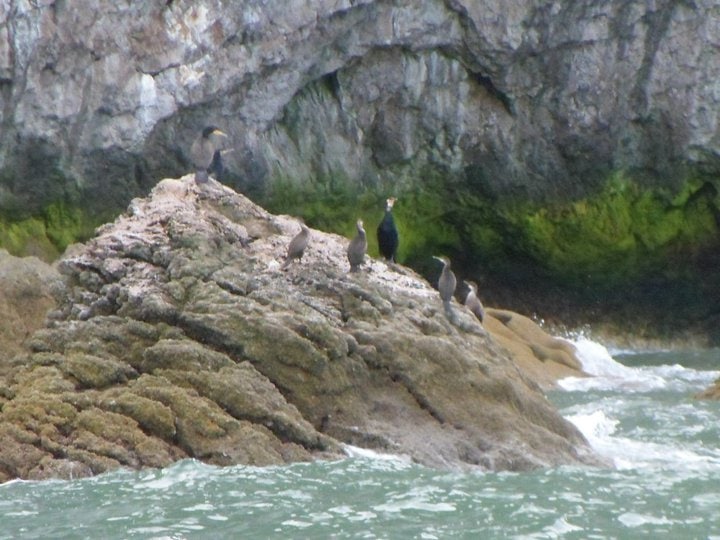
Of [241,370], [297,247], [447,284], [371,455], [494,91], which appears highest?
[494,91]

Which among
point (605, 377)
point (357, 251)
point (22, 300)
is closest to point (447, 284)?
point (357, 251)

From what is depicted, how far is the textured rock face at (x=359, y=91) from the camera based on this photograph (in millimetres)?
20031

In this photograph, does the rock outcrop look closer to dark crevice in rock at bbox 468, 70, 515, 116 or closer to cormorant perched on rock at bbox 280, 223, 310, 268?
cormorant perched on rock at bbox 280, 223, 310, 268

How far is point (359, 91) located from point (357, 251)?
1119cm

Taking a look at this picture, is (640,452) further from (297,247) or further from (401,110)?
(401,110)

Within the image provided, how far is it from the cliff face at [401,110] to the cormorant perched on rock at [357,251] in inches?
350

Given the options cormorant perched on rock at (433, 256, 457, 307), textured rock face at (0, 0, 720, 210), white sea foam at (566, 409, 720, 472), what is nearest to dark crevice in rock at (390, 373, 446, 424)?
cormorant perched on rock at (433, 256, 457, 307)

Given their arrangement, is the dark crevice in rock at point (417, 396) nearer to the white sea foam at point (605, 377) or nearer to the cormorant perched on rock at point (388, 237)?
the cormorant perched on rock at point (388, 237)

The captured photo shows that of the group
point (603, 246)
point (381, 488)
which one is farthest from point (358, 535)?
point (603, 246)

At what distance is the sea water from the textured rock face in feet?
35.5

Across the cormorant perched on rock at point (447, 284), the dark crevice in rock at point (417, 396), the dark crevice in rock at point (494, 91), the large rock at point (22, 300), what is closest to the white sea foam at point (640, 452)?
the dark crevice in rock at point (417, 396)

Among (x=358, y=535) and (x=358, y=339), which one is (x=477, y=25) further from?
(x=358, y=535)

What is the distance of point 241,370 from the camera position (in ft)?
35.4

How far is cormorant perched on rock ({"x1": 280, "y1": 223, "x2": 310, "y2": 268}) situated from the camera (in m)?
11.7
